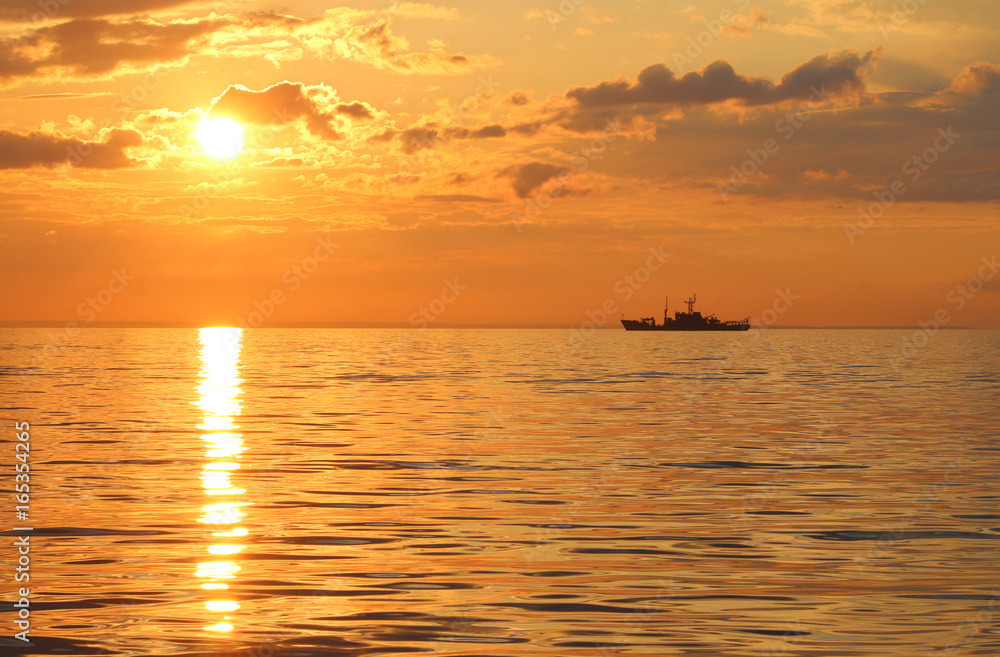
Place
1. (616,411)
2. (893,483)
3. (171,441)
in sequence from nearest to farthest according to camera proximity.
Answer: (893,483), (171,441), (616,411)

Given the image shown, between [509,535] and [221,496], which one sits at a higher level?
[221,496]

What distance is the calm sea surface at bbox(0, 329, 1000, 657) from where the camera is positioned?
1254 centimetres

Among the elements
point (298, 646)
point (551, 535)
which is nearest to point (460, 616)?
point (298, 646)

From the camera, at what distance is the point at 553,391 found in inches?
2287

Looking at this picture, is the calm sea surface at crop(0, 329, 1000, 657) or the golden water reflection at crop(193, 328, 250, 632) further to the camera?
the golden water reflection at crop(193, 328, 250, 632)

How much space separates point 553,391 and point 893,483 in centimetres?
3402

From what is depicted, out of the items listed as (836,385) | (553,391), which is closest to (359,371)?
(553,391)

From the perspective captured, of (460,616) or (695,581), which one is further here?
(695,581)

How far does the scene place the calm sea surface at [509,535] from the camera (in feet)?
41.1

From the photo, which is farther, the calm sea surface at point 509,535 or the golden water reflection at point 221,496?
the golden water reflection at point 221,496

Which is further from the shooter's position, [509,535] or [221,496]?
[221,496]

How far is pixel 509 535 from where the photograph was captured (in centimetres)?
1855

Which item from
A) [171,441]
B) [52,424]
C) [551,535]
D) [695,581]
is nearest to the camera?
[695,581]

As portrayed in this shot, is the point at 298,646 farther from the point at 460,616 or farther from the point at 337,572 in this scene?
the point at 337,572
